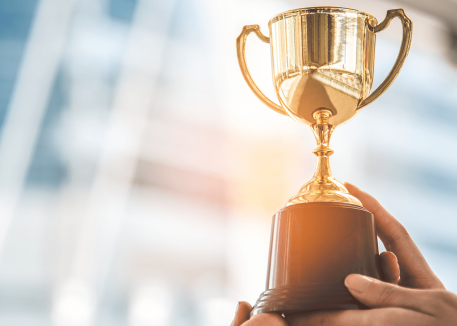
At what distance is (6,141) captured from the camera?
80.4 inches

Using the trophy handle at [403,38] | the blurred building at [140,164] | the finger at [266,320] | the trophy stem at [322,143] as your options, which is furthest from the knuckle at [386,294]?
the blurred building at [140,164]

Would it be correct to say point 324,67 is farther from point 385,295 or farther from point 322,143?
point 385,295

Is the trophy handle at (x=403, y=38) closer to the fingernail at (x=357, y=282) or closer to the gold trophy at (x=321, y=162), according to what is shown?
the gold trophy at (x=321, y=162)

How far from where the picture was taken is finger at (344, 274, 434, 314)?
1.57 feet

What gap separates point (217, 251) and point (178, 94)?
831 mm

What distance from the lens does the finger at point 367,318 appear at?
0.47m

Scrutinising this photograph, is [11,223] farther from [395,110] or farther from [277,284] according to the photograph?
[395,110]

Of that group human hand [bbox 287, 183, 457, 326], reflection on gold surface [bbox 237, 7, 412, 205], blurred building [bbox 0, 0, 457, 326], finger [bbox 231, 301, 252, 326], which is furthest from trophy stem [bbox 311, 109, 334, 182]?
blurred building [bbox 0, 0, 457, 326]

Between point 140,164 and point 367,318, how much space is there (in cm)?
171

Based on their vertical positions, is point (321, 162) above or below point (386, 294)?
above

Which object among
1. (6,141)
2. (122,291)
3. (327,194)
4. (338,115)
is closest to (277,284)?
(327,194)

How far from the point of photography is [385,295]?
51cm

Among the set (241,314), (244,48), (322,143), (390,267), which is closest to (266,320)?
(241,314)

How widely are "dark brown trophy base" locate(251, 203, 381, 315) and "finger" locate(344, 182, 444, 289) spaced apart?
0.06m
